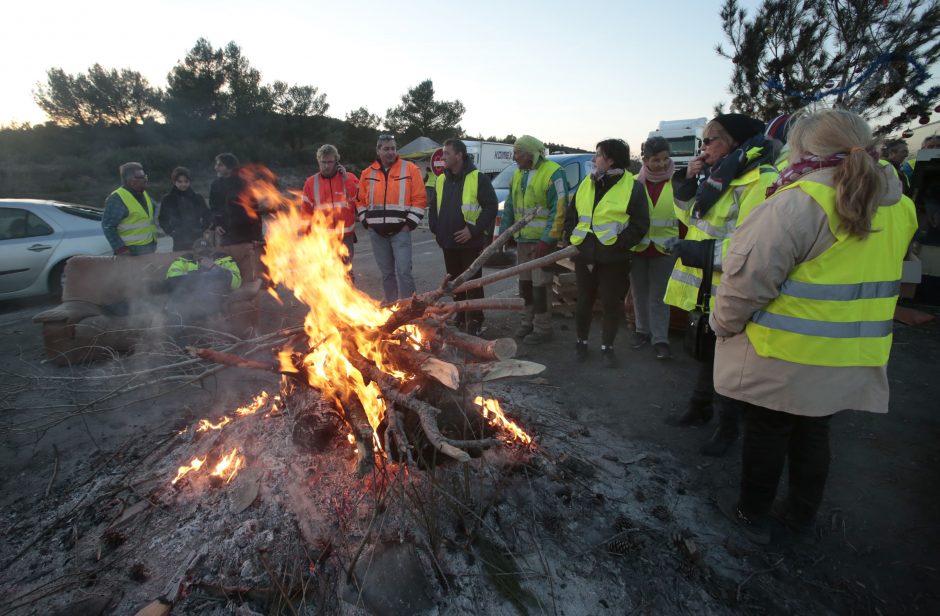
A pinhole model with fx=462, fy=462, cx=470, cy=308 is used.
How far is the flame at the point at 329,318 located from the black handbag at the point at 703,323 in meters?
2.06

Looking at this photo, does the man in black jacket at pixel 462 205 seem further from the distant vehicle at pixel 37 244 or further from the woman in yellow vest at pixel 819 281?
the distant vehicle at pixel 37 244

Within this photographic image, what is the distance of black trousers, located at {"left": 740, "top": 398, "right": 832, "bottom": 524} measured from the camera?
2359 millimetres

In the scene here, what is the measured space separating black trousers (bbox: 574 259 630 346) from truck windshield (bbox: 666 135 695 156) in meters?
16.0

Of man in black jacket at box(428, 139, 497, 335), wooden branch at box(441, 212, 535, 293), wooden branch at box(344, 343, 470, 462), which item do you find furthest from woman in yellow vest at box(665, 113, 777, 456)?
man in black jacket at box(428, 139, 497, 335)

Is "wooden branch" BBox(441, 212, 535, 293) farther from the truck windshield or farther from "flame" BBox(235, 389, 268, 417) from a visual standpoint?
the truck windshield

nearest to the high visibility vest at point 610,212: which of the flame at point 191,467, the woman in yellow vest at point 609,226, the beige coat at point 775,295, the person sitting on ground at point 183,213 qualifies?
the woman in yellow vest at point 609,226

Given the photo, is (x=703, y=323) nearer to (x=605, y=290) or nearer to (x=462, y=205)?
(x=605, y=290)

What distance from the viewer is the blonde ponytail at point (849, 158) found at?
6.20ft

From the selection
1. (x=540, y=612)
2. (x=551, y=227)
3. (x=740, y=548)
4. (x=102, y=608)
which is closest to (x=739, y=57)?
(x=551, y=227)

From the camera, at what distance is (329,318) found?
3.02 meters

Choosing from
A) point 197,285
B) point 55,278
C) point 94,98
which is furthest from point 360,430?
point 94,98

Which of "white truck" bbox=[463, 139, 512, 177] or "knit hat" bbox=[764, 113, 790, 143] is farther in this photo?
"white truck" bbox=[463, 139, 512, 177]

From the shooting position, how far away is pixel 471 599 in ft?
6.72

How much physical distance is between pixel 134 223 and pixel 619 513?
21.2ft
